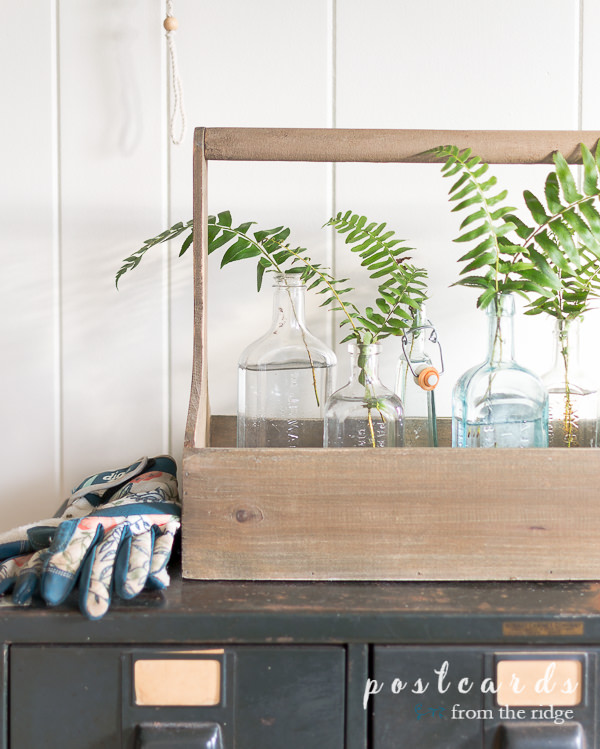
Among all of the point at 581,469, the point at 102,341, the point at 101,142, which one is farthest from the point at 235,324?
the point at 581,469

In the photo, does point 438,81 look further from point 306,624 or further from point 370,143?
point 306,624

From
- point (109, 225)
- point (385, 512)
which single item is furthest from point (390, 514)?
point (109, 225)

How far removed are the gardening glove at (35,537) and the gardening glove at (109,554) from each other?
0.05 feet

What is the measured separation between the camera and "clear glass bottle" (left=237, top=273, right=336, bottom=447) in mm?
920

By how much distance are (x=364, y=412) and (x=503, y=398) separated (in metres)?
0.17

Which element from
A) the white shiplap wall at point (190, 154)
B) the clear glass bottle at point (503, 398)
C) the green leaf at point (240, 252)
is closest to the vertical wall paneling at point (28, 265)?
the white shiplap wall at point (190, 154)

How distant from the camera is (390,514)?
0.70 meters

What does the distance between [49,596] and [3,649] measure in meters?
0.06

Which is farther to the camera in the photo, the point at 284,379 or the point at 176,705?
the point at 284,379

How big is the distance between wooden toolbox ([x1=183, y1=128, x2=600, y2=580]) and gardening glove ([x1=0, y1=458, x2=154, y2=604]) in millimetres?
154

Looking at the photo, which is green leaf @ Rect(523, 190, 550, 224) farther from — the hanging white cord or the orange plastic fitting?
the hanging white cord

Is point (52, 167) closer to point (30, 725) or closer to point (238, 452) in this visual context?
point (238, 452)

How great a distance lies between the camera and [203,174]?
2.54 feet

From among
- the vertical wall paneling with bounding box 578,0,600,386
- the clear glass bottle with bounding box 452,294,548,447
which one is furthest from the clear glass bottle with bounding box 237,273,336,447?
the vertical wall paneling with bounding box 578,0,600,386
